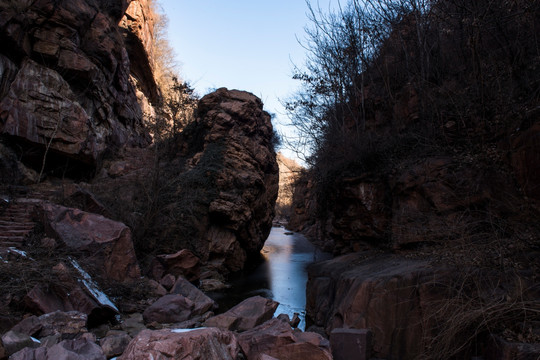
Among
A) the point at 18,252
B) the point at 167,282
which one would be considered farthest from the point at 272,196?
the point at 18,252

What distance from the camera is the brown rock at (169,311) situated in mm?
6453

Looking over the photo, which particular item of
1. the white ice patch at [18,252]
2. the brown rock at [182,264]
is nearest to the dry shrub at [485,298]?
the white ice patch at [18,252]

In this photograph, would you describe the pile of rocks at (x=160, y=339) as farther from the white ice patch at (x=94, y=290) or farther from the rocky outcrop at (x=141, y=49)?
the rocky outcrop at (x=141, y=49)

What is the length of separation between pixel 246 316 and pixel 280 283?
6.07 m

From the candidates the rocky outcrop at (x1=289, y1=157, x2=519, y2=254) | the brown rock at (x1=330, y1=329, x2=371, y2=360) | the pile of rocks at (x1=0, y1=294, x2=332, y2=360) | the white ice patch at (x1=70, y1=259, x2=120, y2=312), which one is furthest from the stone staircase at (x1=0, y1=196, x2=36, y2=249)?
the rocky outcrop at (x1=289, y1=157, x2=519, y2=254)

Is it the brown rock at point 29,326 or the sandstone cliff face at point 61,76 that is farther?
the sandstone cliff face at point 61,76

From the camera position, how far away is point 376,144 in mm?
9703

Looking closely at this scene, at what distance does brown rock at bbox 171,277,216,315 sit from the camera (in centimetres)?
745

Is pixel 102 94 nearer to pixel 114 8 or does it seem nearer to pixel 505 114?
pixel 114 8

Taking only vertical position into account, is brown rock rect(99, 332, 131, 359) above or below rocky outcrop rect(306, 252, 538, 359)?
below

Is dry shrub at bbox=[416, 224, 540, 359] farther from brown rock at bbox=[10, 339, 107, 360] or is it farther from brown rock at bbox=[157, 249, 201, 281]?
brown rock at bbox=[157, 249, 201, 281]

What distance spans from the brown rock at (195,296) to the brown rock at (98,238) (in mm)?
1047

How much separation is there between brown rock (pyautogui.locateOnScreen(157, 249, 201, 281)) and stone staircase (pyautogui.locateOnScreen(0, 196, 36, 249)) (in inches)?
141

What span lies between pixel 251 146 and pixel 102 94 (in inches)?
279
